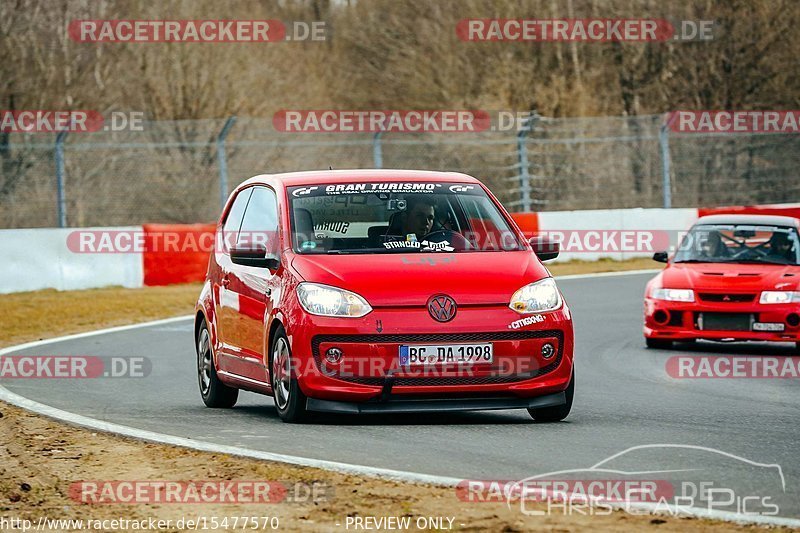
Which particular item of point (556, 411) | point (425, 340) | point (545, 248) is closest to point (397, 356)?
point (425, 340)

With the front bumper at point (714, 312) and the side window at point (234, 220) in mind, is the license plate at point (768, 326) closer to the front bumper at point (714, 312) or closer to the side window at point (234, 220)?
the front bumper at point (714, 312)

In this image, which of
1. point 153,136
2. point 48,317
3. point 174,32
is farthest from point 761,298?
point 174,32

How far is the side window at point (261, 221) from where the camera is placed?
1032 centimetres

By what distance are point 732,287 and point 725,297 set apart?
4.7 inches

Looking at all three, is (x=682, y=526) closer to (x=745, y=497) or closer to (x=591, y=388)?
(x=745, y=497)

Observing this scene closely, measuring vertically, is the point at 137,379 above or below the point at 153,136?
below

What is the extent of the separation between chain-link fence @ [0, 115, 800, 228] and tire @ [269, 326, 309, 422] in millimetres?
19300


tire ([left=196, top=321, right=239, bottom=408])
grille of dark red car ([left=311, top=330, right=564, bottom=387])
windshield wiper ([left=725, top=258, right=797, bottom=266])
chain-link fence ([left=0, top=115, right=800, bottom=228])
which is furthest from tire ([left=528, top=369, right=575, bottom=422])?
chain-link fence ([left=0, top=115, right=800, bottom=228])

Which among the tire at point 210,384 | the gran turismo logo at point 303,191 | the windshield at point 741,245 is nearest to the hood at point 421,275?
the gran turismo logo at point 303,191

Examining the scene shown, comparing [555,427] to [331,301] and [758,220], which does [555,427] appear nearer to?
[331,301]

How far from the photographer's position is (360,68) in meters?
50.3

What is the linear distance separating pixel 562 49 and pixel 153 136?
1508cm

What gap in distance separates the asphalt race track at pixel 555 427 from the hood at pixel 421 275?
2.62 feet

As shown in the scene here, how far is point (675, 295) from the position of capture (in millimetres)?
15289
